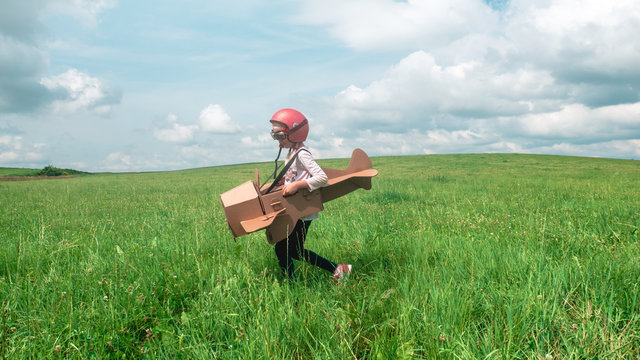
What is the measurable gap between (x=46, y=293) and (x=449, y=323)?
12.5 feet

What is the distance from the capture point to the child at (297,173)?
351cm

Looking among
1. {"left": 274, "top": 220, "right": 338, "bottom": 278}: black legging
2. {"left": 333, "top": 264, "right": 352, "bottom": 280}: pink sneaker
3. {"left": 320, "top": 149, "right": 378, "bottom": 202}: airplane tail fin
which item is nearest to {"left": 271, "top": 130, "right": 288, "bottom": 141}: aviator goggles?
{"left": 320, "top": 149, "right": 378, "bottom": 202}: airplane tail fin

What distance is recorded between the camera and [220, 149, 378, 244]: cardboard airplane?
3330 millimetres

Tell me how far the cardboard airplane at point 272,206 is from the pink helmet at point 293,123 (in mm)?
586

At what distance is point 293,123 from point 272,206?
0.92 m

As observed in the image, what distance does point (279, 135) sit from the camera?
3682mm

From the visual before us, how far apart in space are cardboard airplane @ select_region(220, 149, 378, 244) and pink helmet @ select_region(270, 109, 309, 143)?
0.59 m

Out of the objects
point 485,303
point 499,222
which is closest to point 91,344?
point 485,303

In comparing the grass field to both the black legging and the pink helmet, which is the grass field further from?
the pink helmet

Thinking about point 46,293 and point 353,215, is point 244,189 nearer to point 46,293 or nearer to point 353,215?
point 46,293

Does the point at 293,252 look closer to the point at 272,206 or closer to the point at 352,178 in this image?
the point at 272,206

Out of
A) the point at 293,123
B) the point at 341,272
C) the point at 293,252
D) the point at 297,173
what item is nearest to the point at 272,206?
the point at 297,173

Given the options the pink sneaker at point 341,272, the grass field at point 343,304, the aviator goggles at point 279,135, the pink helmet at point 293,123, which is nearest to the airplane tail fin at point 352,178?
the pink helmet at point 293,123

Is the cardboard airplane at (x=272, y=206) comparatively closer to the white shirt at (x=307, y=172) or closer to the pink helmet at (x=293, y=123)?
the white shirt at (x=307, y=172)
